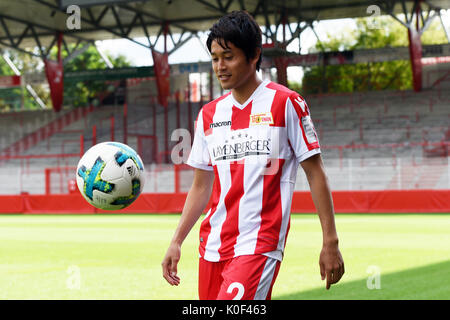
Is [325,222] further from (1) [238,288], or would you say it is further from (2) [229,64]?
(2) [229,64]

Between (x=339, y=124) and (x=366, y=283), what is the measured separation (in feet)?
87.5

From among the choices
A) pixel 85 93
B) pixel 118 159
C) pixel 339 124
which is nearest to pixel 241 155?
pixel 118 159

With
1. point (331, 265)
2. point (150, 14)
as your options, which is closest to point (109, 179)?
point (331, 265)

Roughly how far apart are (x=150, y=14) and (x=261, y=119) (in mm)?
32272

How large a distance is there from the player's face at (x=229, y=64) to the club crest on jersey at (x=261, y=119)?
20 centimetres

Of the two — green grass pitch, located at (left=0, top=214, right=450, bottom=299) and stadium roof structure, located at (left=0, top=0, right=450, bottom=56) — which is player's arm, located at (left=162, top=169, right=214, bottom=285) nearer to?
green grass pitch, located at (left=0, top=214, right=450, bottom=299)

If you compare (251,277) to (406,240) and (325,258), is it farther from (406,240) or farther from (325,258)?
(406,240)

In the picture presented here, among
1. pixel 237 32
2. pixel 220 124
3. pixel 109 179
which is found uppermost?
pixel 237 32

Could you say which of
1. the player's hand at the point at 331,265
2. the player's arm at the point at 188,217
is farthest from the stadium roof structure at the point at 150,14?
the player's hand at the point at 331,265

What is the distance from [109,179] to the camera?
17.0 feet

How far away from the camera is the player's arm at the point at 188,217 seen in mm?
3965

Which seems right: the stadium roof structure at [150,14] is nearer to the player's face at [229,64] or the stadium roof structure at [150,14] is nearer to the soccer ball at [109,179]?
the soccer ball at [109,179]
